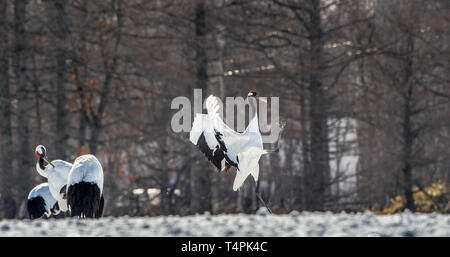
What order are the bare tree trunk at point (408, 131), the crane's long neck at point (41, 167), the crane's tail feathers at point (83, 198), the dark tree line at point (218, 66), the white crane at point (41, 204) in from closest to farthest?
the crane's tail feathers at point (83, 198), the crane's long neck at point (41, 167), the white crane at point (41, 204), the dark tree line at point (218, 66), the bare tree trunk at point (408, 131)

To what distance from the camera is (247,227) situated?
6320mm

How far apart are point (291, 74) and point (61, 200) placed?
36.5ft

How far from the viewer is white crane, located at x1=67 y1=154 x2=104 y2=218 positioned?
463 inches

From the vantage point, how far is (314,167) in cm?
2369

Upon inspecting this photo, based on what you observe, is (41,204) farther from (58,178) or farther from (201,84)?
(201,84)

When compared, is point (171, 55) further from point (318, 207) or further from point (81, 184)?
point (81, 184)

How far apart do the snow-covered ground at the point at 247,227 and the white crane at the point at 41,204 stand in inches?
315

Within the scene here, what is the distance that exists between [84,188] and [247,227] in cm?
589

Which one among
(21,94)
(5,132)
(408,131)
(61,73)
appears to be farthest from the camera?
(61,73)

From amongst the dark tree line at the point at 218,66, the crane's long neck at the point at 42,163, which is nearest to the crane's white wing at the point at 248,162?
the crane's long neck at the point at 42,163

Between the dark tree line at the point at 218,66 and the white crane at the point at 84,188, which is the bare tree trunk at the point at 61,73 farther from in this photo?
the white crane at the point at 84,188

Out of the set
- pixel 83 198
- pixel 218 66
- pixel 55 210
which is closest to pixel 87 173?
pixel 83 198

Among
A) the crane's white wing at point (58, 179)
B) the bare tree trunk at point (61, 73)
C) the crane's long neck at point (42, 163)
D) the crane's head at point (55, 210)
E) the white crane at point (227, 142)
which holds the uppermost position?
the bare tree trunk at point (61, 73)

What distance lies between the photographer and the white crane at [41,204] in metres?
14.9
